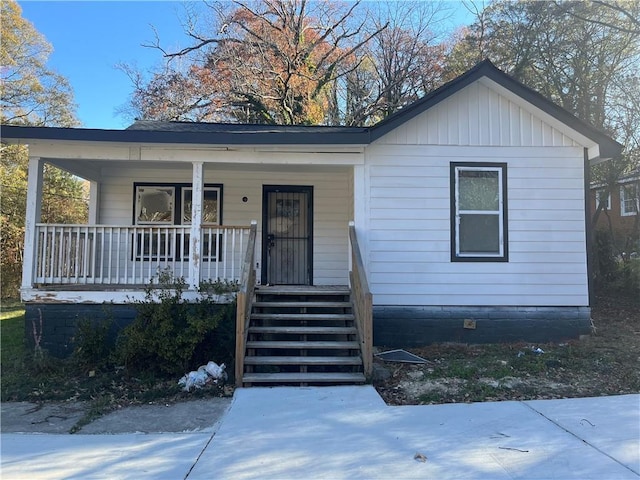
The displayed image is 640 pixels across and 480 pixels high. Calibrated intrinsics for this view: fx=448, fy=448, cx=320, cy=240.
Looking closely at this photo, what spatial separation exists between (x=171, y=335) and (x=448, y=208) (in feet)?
15.0

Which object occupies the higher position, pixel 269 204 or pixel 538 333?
pixel 269 204

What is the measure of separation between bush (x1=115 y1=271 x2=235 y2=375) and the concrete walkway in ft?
4.63

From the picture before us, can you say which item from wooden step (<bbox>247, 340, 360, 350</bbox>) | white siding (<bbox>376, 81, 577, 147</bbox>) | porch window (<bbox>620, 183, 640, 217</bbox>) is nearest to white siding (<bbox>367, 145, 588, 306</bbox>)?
white siding (<bbox>376, 81, 577, 147</bbox>)

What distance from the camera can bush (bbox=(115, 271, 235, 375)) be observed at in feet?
18.3

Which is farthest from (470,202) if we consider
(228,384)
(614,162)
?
(614,162)

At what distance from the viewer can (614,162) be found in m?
12.3

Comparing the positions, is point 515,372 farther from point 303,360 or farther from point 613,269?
point 613,269

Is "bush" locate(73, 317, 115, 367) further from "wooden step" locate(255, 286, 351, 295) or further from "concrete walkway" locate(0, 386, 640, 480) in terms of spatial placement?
"wooden step" locate(255, 286, 351, 295)

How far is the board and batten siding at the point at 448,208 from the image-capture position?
23.6 ft

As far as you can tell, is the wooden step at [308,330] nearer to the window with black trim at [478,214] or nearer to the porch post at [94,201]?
the window with black trim at [478,214]

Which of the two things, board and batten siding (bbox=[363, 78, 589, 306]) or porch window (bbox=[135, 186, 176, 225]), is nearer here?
board and batten siding (bbox=[363, 78, 589, 306])

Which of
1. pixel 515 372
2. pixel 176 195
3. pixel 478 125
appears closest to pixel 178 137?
pixel 176 195

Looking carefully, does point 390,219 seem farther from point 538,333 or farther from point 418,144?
point 538,333

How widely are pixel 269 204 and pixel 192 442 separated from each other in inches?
225
